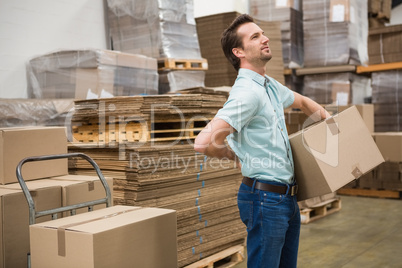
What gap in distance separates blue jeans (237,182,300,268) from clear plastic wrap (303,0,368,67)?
6.03 m

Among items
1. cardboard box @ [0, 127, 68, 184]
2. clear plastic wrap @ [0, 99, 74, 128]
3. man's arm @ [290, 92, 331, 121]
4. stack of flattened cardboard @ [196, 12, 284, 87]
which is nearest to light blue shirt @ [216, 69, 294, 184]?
man's arm @ [290, 92, 331, 121]

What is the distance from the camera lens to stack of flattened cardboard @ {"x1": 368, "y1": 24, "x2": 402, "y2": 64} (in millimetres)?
8062

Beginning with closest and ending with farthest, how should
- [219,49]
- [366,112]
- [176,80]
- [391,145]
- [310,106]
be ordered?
[310,106]
[176,80]
[219,49]
[391,145]
[366,112]

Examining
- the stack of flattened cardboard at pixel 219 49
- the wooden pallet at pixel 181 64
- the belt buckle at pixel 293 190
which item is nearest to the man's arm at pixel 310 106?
the belt buckle at pixel 293 190

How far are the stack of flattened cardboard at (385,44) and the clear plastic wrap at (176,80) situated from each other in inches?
158

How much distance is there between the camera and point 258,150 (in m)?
2.57

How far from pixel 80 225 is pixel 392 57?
7.26m

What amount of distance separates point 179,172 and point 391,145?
187 inches

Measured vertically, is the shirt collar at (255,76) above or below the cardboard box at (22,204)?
above

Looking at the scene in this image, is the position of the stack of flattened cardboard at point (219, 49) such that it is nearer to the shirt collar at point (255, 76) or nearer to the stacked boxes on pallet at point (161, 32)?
the stacked boxes on pallet at point (161, 32)

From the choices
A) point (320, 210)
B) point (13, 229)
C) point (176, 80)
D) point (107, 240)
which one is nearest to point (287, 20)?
point (176, 80)

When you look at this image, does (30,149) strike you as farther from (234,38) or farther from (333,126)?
(333,126)

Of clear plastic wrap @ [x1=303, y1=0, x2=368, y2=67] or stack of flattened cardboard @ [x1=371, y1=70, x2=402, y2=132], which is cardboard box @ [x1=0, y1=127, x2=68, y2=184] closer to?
clear plastic wrap @ [x1=303, y1=0, x2=368, y2=67]

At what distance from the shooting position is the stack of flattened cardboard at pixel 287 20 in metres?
8.18
